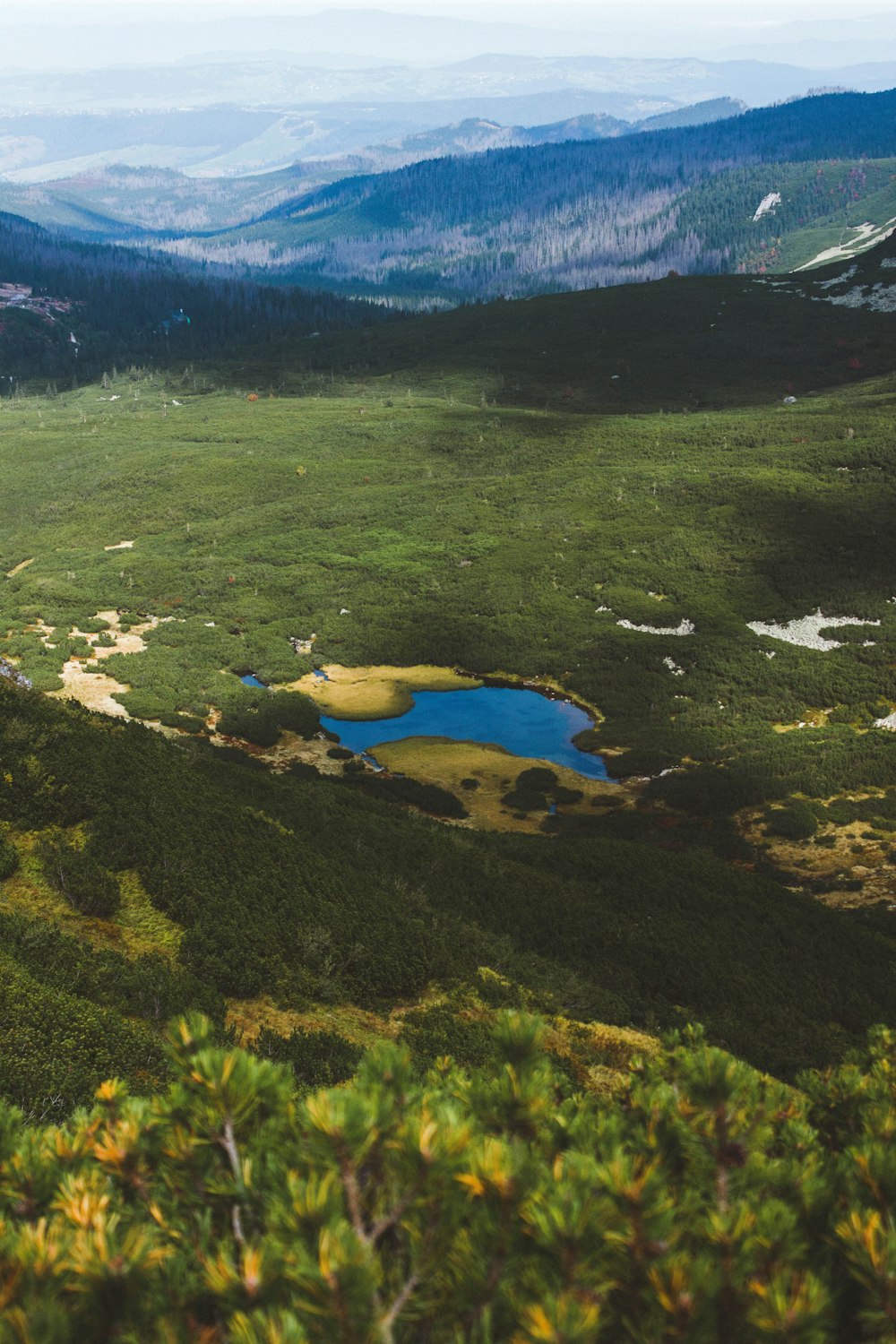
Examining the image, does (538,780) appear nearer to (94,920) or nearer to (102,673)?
(102,673)

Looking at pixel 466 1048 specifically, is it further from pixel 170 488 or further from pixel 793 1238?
pixel 170 488

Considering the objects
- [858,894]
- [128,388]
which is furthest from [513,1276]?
[128,388]

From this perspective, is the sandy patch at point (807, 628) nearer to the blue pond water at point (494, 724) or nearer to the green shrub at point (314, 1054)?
the blue pond water at point (494, 724)

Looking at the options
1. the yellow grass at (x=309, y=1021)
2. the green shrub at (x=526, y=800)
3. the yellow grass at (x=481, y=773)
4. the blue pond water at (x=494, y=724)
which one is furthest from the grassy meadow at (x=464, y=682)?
the blue pond water at (x=494, y=724)

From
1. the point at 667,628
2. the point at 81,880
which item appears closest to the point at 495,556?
the point at 667,628

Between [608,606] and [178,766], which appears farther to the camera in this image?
[608,606]
